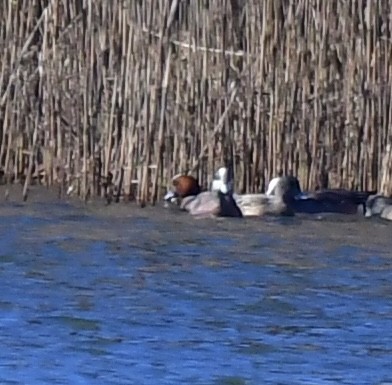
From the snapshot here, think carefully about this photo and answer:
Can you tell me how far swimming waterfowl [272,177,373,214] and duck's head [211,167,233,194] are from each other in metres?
0.43

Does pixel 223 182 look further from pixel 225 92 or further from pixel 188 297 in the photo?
pixel 188 297

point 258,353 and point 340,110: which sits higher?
point 340,110

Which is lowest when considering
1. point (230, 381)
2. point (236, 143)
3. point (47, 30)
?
point (230, 381)

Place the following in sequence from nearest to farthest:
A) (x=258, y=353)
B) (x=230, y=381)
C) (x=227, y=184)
→ (x=230, y=381) < (x=258, y=353) < (x=227, y=184)

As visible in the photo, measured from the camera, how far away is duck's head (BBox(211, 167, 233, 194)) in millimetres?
10594

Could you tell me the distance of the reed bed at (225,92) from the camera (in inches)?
419

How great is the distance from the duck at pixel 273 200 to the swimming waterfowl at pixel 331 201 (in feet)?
0.21

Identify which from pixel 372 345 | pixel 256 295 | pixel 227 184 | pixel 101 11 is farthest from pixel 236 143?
pixel 372 345

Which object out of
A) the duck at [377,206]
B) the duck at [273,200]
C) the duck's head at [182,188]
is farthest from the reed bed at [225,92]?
the duck at [273,200]

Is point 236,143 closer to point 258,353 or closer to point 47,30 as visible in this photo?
point 47,30

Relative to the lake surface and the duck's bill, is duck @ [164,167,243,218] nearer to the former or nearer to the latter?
the lake surface

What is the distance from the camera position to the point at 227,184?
421 inches

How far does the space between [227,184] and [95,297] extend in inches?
122

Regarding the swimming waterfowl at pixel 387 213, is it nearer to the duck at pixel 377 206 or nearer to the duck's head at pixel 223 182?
the duck at pixel 377 206
